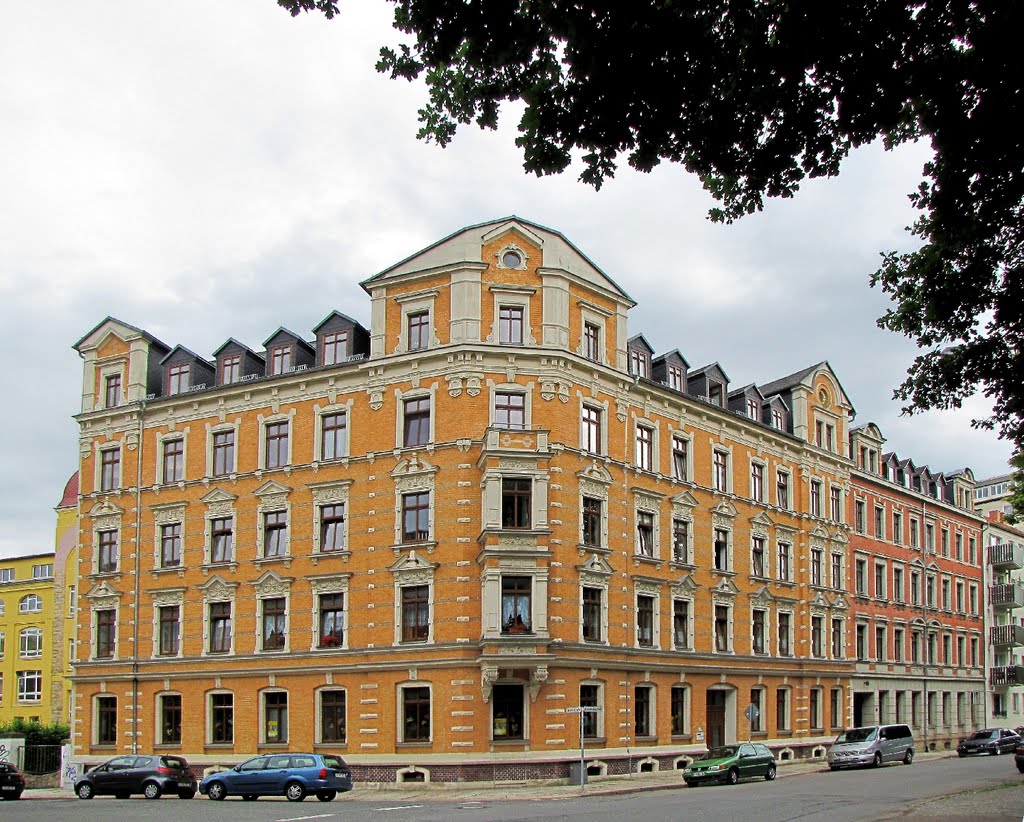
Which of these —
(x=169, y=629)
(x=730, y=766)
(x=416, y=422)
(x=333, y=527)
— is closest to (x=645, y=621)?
(x=730, y=766)

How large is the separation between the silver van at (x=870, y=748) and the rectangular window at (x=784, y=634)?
516cm

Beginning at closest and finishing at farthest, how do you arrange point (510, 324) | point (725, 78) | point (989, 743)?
point (725, 78), point (510, 324), point (989, 743)

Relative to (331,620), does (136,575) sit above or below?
above

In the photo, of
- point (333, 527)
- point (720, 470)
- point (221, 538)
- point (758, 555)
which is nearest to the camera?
point (333, 527)

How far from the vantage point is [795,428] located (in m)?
56.0

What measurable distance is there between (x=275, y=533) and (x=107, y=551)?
846cm

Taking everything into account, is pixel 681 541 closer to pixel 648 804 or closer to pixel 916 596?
pixel 648 804

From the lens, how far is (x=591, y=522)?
42062 millimetres

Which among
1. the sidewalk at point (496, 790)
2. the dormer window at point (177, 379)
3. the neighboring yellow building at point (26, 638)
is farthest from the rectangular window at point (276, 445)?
the neighboring yellow building at point (26, 638)

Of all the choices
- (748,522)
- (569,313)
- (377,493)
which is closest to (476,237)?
(569,313)

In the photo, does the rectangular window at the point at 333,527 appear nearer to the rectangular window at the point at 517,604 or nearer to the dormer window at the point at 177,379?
the rectangular window at the point at 517,604

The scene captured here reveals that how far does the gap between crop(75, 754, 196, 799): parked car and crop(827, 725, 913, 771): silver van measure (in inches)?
963

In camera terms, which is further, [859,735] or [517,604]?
[859,735]

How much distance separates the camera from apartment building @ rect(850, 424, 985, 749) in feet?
199
